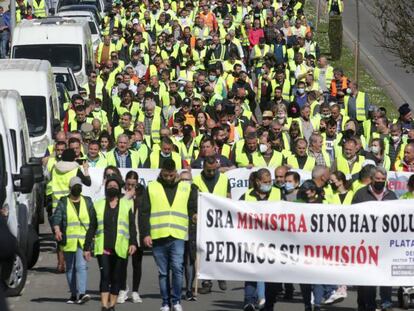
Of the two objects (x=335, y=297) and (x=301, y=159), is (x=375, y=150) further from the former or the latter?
(x=335, y=297)

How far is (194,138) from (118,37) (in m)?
14.2

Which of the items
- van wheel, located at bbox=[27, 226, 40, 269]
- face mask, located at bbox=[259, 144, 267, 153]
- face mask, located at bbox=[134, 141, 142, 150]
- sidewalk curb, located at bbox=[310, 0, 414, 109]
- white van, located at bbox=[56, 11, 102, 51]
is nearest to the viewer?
van wheel, located at bbox=[27, 226, 40, 269]

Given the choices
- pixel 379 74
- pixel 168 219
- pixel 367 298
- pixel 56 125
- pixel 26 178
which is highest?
pixel 26 178

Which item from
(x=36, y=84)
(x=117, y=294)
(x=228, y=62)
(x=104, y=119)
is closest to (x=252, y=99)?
(x=228, y=62)

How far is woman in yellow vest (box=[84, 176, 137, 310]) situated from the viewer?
14.8 meters

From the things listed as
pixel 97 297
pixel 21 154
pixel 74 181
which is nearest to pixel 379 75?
pixel 21 154

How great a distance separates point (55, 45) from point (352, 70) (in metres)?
13.7

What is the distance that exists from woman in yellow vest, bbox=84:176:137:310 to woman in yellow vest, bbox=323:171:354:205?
2.00 m

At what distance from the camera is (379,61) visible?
47000mm

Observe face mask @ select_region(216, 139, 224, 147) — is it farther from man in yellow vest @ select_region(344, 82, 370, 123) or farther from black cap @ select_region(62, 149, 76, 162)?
man in yellow vest @ select_region(344, 82, 370, 123)

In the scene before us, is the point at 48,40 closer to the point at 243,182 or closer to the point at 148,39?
the point at 148,39

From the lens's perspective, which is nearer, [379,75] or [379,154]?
[379,154]

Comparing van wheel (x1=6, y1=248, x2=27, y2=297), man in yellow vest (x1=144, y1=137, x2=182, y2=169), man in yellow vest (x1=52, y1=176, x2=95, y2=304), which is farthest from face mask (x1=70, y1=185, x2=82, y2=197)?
man in yellow vest (x1=144, y1=137, x2=182, y2=169)

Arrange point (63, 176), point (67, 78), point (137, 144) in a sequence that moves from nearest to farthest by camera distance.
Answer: point (63, 176), point (137, 144), point (67, 78)
